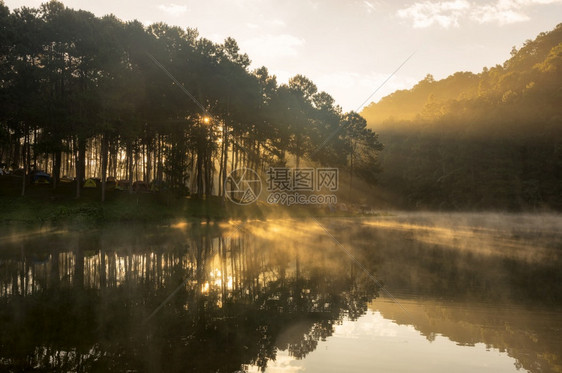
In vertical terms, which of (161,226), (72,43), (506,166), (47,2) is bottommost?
(161,226)

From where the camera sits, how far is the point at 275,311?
10891 millimetres

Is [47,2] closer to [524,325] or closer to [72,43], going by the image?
[72,43]

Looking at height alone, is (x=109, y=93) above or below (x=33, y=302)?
above

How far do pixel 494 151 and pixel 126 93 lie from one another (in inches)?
Result: 3083

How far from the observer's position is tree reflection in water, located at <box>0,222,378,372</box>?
778cm

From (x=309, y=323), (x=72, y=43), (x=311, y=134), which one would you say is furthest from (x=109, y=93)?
(x=309, y=323)

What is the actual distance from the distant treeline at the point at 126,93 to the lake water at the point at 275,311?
27.7 metres

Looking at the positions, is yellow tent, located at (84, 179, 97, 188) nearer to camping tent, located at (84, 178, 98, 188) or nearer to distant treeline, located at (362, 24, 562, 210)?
camping tent, located at (84, 178, 98, 188)

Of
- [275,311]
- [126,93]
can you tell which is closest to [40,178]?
[126,93]

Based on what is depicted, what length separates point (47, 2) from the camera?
4909 centimetres

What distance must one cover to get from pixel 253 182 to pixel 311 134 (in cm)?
1349

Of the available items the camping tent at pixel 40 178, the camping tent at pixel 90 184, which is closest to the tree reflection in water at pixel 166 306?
the camping tent at pixel 90 184

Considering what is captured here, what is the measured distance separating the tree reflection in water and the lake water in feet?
0.15

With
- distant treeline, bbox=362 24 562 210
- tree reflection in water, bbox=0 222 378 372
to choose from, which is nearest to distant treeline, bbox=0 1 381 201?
tree reflection in water, bbox=0 222 378 372
